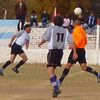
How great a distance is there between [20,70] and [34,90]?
17.5 ft

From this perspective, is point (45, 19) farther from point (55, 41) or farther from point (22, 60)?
point (55, 41)

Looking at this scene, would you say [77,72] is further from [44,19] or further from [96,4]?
[96,4]

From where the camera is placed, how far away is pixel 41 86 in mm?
14594

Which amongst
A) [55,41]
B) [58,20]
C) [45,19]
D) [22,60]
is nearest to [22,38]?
[22,60]

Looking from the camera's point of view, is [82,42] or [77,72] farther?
Answer: [77,72]

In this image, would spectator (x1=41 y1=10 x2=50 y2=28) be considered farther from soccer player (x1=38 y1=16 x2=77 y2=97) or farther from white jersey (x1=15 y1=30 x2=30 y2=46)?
soccer player (x1=38 y1=16 x2=77 y2=97)

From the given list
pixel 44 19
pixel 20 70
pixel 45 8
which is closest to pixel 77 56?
pixel 20 70

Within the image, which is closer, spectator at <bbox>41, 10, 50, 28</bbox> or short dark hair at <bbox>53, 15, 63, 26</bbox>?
short dark hair at <bbox>53, 15, 63, 26</bbox>

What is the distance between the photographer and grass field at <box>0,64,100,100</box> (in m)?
12.6

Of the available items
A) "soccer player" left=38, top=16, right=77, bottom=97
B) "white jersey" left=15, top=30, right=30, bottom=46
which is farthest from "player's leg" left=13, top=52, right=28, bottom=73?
"soccer player" left=38, top=16, right=77, bottom=97

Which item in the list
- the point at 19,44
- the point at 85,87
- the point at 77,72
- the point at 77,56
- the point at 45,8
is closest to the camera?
the point at 77,56

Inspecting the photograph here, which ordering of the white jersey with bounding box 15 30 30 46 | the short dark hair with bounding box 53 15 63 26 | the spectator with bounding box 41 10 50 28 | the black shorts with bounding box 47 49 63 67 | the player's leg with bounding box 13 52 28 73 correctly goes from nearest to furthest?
1. the short dark hair with bounding box 53 15 63 26
2. the black shorts with bounding box 47 49 63 67
3. the white jersey with bounding box 15 30 30 46
4. the player's leg with bounding box 13 52 28 73
5. the spectator with bounding box 41 10 50 28

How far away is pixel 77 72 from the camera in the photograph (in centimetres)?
1852

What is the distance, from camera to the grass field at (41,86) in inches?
497
